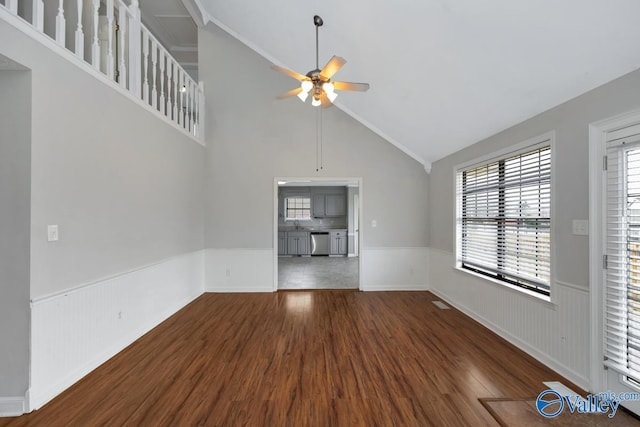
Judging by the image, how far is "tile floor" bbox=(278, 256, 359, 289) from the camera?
5477 millimetres

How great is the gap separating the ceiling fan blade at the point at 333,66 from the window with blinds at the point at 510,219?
204 cm

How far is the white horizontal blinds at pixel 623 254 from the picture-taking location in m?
1.87

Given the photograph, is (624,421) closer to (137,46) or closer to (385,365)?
(385,365)

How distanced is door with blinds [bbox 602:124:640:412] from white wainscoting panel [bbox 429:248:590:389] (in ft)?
0.53

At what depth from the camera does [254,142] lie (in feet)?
16.4

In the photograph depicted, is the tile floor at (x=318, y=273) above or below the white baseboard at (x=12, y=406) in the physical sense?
below

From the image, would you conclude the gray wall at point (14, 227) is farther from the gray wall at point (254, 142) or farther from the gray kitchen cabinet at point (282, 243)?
the gray kitchen cabinet at point (282, 243)

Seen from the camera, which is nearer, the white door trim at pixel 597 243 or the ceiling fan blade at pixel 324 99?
the white door trim at pixel 597 243

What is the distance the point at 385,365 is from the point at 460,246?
2429 mm

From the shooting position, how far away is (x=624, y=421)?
180 centimetres

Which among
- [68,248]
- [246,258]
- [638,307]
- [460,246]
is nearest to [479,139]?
[460,246]

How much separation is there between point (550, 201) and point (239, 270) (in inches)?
175

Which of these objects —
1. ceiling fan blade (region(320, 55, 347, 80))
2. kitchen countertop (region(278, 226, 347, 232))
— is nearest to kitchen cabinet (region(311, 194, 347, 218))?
kitchen countertop (region(278, 226, 347, 232))

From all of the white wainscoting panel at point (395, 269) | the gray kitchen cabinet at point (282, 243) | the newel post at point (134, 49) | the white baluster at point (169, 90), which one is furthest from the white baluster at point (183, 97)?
the gray kitchen cabinet at point (282, 243)
